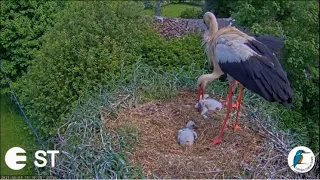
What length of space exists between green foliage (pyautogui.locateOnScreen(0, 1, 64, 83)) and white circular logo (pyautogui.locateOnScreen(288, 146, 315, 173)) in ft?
17.9

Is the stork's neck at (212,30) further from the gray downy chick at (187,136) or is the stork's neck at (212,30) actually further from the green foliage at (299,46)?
the green foliage at (299,46)

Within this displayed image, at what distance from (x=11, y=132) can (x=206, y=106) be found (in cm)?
470

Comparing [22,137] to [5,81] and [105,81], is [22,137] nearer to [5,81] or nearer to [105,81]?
[5,81]

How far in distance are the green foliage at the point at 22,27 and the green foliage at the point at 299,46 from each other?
356cm

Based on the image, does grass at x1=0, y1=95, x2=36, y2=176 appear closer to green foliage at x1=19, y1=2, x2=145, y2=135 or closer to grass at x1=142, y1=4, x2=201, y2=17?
green foliage at x1=19, y1=2, x2=145, y2=135

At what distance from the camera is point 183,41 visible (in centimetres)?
627

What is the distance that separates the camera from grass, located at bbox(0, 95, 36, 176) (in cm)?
688

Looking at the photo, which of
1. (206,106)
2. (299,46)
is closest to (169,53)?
(206,106)

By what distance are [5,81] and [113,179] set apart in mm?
5612

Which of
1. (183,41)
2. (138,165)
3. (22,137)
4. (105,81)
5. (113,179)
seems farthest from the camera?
(22,137)

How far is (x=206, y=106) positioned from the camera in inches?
184

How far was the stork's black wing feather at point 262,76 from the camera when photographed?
12.3 ft

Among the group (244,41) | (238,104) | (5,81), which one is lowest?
(5,81)

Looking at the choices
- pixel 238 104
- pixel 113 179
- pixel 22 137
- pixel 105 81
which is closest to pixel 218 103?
pixel 238 104
